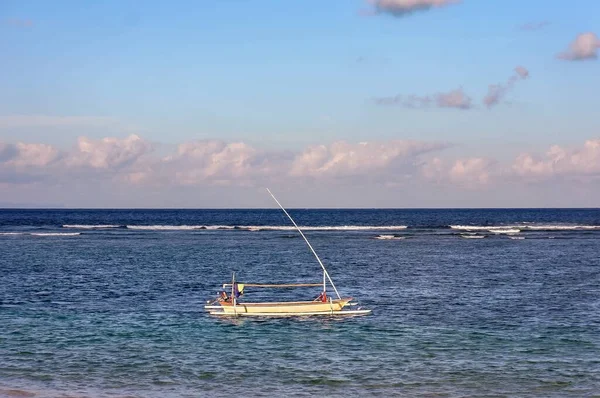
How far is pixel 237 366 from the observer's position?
28.4 meters

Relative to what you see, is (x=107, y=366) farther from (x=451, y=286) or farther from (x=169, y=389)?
(x=451, y=286)

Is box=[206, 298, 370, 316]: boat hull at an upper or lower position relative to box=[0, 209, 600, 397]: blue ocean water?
upper

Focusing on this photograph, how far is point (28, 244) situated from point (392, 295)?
63.2 metres

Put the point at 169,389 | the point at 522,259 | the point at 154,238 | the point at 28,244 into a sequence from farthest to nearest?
the point at 154,238 < the point at 28,244 < the point at 522,259 < the point at 169,389

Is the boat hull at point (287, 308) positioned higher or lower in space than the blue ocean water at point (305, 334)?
higher

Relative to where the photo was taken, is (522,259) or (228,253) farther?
(228,253)

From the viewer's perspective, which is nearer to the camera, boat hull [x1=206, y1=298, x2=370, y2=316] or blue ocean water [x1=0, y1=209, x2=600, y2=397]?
blue ocean water [x1=0, y1=209, x2=600, y2=397]

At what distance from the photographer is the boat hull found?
3856 centimetres

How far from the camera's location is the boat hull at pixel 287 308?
38.6 m

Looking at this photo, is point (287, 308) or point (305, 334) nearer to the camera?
point (305, 334)

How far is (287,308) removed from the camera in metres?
38.5

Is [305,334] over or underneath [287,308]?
underneath

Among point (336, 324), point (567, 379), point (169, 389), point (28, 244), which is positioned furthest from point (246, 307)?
point (28, 244)

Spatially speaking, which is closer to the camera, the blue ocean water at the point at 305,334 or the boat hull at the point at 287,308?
the blue ocean water at the point at 305,334
